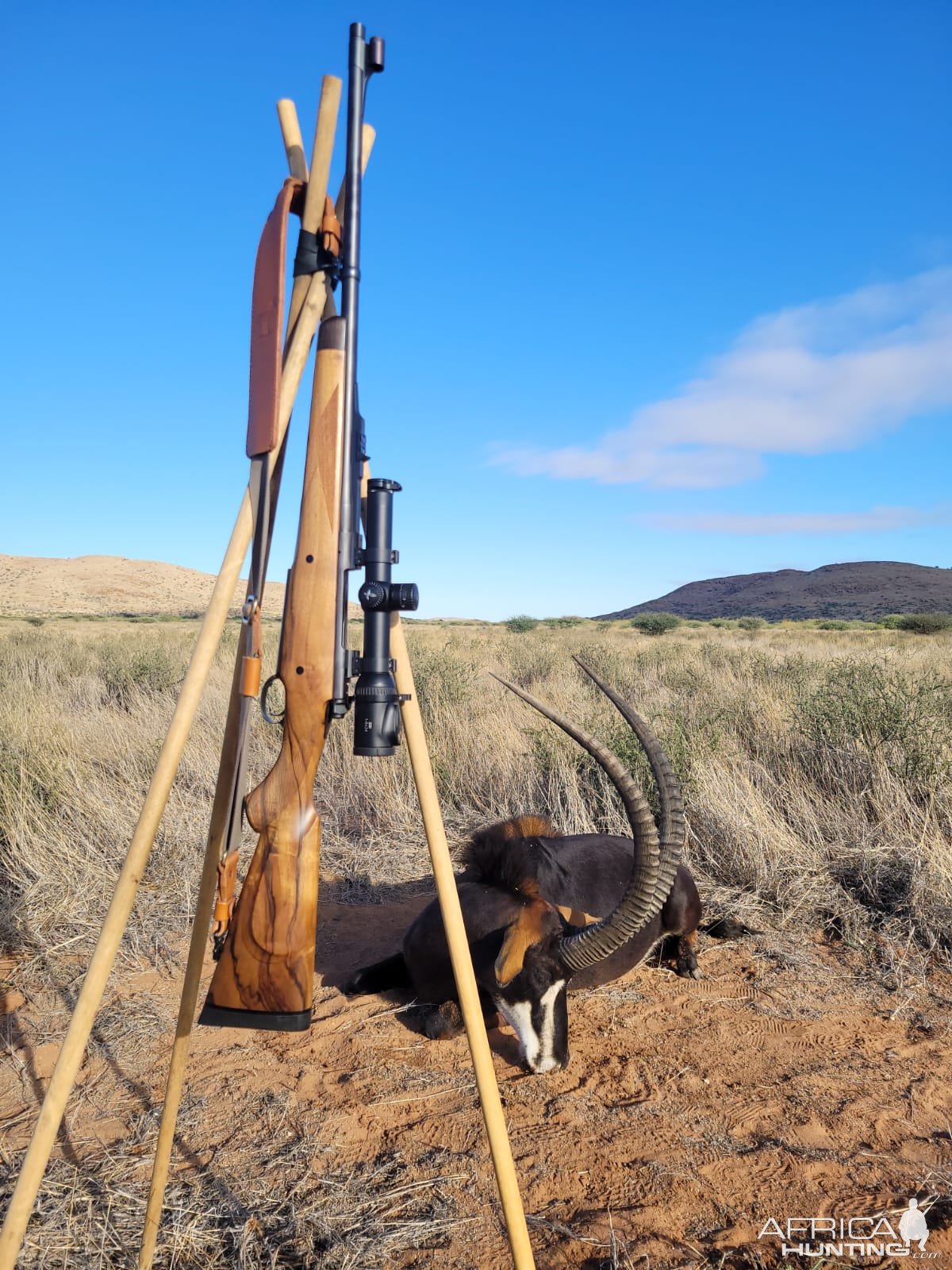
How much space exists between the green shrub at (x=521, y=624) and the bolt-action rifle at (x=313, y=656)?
104 ft

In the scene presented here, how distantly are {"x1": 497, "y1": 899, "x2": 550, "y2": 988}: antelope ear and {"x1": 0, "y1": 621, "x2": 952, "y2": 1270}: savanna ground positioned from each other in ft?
1.70

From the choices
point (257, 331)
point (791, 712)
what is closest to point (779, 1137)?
point (257, 331)

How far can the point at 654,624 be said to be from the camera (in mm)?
33531

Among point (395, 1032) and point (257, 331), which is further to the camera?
point (395, 1032)

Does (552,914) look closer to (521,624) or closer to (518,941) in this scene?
(518,941)

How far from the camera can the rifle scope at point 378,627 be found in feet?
6.81

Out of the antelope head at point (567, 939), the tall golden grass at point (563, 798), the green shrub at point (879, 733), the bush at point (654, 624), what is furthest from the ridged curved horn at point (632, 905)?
the bush at point (654, 624)

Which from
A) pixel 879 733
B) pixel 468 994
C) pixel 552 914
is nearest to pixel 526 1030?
pixel 552 914

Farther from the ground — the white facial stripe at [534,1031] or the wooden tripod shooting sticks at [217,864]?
the wooden tripod shooting sticks at [217,864]

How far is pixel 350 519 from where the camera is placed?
85.5 inches

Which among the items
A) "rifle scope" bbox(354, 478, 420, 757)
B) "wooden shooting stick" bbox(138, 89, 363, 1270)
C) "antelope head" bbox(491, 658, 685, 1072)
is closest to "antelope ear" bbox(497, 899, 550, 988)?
"antelope head" bbox(491, 658, 685, 1072)

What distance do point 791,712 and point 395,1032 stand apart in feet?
20.4

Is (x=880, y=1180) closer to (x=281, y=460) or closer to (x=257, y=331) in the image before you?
(x=281, y=460)

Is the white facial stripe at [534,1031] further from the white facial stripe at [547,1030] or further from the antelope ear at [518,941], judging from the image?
the antelope ear at [518,941]
